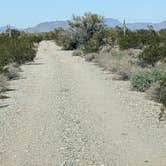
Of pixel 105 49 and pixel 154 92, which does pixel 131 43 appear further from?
pixel 154 92

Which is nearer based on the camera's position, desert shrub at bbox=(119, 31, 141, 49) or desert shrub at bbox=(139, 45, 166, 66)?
desert shrub at bbox=(139, 45, 166, 66)

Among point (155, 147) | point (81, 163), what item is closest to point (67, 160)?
point (81, 163)

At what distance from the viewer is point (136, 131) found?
13219 millimetres

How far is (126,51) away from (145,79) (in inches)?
733

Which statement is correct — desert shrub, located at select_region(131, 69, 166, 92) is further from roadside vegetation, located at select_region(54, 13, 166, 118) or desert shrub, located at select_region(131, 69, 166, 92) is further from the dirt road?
the dirt road

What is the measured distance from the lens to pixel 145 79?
68.7ft

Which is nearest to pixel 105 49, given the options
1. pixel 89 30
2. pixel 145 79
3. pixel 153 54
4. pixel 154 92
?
pixel 89 30

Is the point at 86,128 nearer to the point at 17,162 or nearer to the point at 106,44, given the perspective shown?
the point at 17,162

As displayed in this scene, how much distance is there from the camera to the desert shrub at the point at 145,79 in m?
20.4

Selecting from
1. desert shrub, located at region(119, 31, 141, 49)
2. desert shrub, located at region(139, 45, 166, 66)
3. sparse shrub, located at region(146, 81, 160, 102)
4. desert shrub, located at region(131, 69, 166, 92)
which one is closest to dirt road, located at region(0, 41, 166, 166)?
sparse shrub, located at region(146, 81, 160, 102)

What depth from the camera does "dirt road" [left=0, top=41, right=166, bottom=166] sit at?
420 inches

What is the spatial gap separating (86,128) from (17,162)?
11.4 feet

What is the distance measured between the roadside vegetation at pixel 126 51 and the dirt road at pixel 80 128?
2.55 ft

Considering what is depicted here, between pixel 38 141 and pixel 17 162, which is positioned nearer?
pixel 17 162
